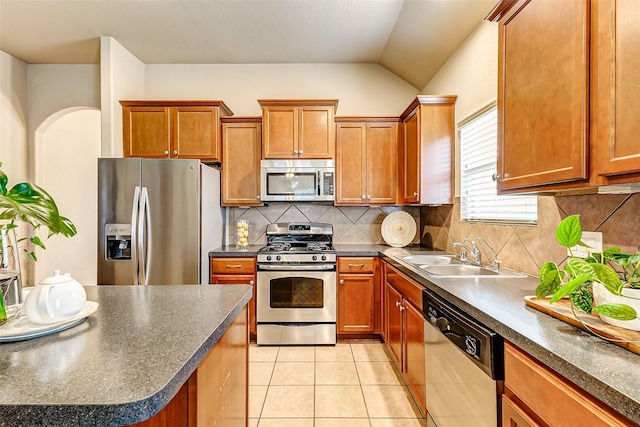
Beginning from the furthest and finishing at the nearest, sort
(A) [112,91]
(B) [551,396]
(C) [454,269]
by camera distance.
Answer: (A) [112,91] → (C) [454,269] → (B) [551,396]

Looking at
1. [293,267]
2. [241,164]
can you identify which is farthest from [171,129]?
[293,267]

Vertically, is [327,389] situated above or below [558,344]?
below

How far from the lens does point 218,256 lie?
294cm

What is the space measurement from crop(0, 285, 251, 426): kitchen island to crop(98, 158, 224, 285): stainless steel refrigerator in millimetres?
1591

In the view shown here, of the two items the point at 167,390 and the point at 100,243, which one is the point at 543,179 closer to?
the point at 167,390

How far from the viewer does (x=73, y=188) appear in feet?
13.3

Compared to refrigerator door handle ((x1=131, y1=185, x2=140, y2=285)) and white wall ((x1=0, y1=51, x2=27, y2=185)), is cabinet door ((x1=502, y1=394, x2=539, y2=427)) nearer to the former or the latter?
refrigerator door handle ((x1=131, y1=185, x2=140, y2=285))

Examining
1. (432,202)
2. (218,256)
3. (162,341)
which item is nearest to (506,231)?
(432,202)

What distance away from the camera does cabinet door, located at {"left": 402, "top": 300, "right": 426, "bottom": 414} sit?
5.94 ft

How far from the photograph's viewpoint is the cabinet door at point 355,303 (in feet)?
9.73

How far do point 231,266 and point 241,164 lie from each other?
3.46 ft

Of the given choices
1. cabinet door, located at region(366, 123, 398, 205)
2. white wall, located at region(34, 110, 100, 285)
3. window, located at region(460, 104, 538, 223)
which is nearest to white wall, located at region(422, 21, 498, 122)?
window, located at region(460, 104, 538, 223)

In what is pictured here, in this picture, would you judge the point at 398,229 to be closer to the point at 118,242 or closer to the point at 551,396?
the point at 551,396

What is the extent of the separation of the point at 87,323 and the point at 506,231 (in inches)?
85.6
